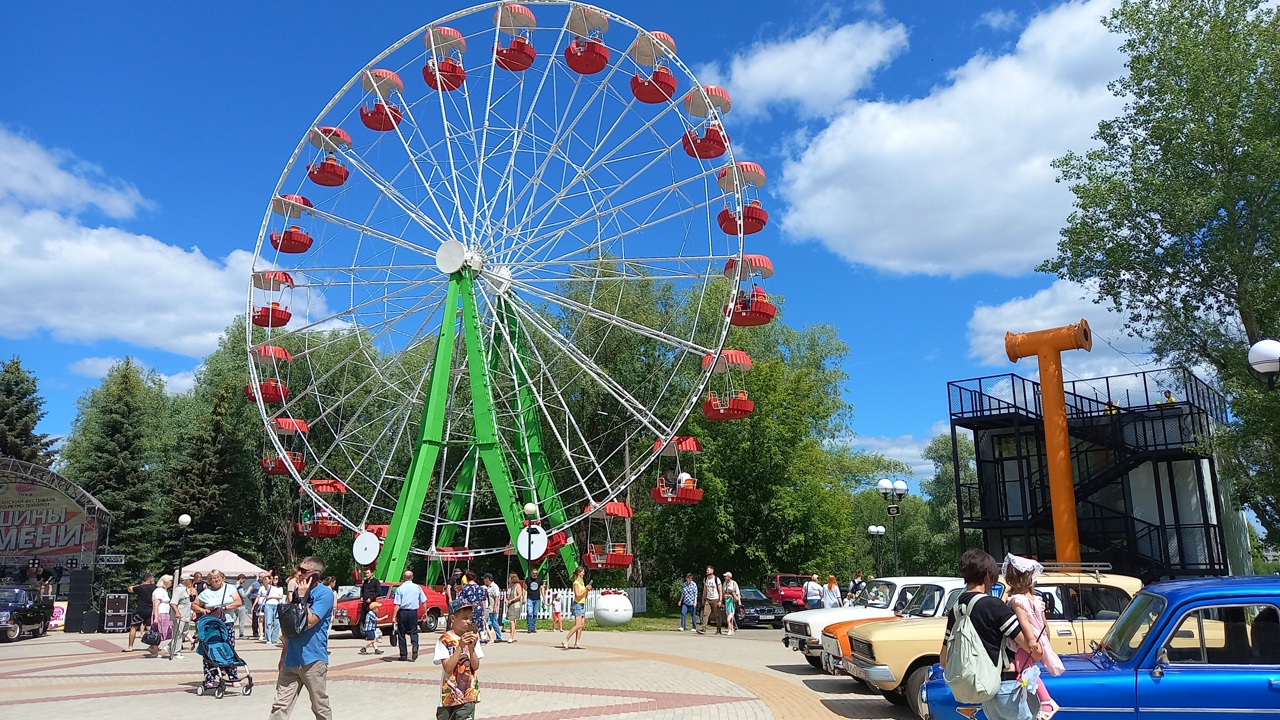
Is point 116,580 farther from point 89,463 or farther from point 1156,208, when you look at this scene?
point 1156,208

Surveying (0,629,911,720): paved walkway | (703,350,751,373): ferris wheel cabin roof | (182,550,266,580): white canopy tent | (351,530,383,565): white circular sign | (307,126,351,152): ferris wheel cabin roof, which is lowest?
(0,629,911,720): paved walkway

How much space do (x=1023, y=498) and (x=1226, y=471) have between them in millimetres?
6202

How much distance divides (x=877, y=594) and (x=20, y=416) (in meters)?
44.6

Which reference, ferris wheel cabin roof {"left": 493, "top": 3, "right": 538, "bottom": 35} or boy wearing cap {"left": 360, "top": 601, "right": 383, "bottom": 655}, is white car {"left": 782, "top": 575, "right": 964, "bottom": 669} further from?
ferris wheel cabin roof {"left": 493, "top": 3, "right": 538, "bottom": 35}

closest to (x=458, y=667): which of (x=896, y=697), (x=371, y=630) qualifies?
(x=896, y=697)

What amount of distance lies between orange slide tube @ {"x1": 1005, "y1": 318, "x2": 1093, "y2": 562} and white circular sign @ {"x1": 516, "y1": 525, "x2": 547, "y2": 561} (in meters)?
13.2

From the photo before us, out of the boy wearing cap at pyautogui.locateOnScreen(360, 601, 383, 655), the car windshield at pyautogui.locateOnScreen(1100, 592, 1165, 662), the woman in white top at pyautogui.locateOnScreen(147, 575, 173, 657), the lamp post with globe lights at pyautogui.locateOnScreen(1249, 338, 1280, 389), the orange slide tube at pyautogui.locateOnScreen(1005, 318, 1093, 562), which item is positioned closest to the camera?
the car windshield at pyautogui.locateOnScreen(1100, 592, 1165, 662)

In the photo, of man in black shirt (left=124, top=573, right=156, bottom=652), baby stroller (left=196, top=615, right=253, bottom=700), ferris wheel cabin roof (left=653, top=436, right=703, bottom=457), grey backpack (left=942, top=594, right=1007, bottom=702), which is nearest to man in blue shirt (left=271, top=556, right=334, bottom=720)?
baby stroller (left=196, top=615, right=253, bottom=700)

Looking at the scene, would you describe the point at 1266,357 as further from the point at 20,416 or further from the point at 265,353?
the point at 20,416

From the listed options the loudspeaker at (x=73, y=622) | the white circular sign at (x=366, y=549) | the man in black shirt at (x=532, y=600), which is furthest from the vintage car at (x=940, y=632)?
the loudspeaker at (x=73, y=622)

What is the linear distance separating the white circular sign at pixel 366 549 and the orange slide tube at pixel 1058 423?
18310 mm

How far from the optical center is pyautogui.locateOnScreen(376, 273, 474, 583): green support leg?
1037 inches

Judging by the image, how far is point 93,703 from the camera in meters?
11.3

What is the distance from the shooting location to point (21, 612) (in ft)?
75.7
